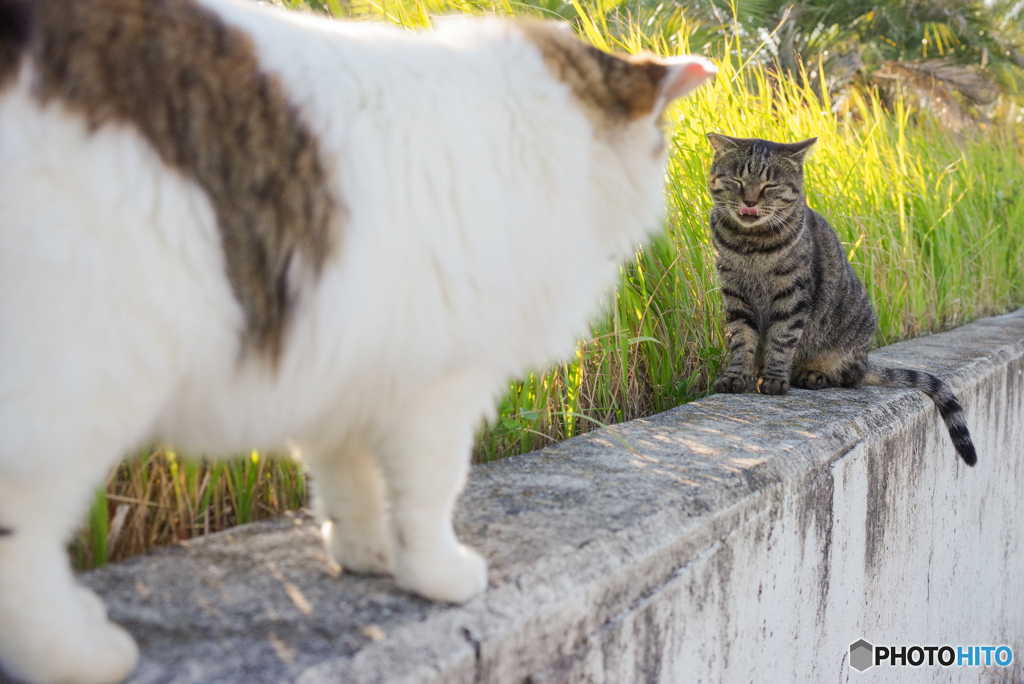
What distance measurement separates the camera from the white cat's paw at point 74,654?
0.79 m

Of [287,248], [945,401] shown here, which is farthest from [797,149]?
[287,248]

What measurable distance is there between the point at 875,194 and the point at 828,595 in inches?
93.0

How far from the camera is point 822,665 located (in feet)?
6.34

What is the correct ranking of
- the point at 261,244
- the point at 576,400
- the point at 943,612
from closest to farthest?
the point at 261,244
the point at 576,400
the point at 943,612

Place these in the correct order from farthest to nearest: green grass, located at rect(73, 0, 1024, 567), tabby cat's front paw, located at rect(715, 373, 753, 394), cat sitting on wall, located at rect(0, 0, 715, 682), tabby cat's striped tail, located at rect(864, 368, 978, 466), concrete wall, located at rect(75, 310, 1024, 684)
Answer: tabby cat's front paw, located at rect(715, 373, 753, 394) → tabby cat's striped tail, located at rect(864, 368, 978, 466) → green grass, located at rect(73, 0, 1024, 567) → concrete wall, located at rect(75, 310, 1024, 684) → cat sitting on wall, located at rect(0, 0, 715, 682)

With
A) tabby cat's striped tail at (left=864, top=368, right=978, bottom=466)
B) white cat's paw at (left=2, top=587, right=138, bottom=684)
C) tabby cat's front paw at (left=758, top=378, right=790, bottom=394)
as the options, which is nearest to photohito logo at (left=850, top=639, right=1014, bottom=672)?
tabby cat's striped tail at (left=864, top=368, right=978, bottom=466)

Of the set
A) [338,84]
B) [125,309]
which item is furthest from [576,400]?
[125,309]

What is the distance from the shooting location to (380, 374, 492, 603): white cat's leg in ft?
3.31

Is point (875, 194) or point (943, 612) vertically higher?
point (875, 194)

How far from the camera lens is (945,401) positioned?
2537 mm

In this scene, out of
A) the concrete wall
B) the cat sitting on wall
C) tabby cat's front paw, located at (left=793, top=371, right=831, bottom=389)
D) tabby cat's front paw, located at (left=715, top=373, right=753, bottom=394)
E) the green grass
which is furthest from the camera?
tabby cat's front paw, located at (left=793, top=371, right=831, bottom=389)

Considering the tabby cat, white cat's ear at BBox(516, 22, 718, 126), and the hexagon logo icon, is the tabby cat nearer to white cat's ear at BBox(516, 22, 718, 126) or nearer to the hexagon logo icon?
the hexagon logo icon

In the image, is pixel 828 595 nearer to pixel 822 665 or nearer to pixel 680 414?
pixel 822 665

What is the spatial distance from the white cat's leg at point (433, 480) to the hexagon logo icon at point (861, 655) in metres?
1.52
